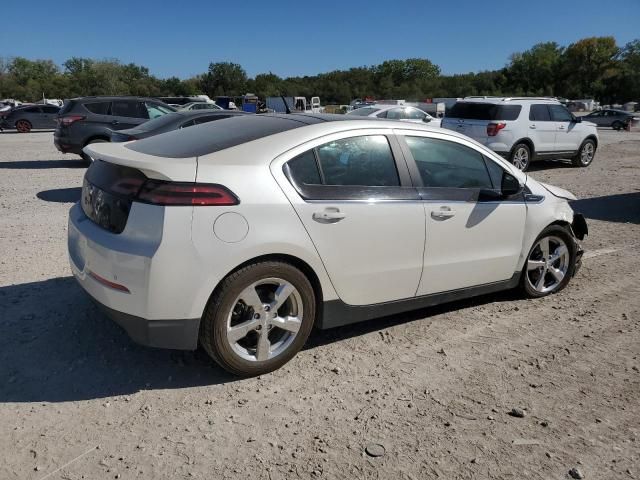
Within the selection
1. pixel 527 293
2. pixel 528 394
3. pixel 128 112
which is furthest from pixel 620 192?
pixel 128 112

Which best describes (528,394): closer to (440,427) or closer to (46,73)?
(440,427)

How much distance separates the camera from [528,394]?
3332mm

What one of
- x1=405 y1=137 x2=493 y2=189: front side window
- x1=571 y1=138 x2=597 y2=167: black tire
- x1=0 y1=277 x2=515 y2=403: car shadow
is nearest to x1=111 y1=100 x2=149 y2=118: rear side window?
x1=0 y1=277 x2=515 y2=403: car shadow

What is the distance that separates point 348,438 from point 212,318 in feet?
3.28

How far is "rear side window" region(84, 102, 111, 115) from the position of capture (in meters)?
12.7

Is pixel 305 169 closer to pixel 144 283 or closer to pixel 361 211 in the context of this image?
pixel 361 211

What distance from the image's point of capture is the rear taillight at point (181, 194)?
118 inches

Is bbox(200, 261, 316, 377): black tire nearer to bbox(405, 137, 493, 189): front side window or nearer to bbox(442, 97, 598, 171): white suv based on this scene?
bbox(405, 137, 493, 189): front side window

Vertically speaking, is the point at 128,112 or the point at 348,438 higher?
the point at 128,112

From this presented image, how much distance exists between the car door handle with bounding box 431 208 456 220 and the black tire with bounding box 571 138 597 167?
12512 mm

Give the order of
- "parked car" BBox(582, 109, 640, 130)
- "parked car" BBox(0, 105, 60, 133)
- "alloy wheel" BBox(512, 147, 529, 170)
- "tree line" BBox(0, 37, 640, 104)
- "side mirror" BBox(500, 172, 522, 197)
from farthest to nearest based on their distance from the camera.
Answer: "tree line" BBox(0, 37, 640, 104) → "parked car" BBox(582, 109, 640, 130) → "parked car" BBox(0, 105, 60, 133) → "alloy wheel" BBox(512, 147, 529, 170) → "side mirror" BBox(500, 172, 522, 197)

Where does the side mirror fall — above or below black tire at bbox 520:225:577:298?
above

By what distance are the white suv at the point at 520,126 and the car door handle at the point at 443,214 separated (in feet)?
31.3

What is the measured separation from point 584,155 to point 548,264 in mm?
11602
